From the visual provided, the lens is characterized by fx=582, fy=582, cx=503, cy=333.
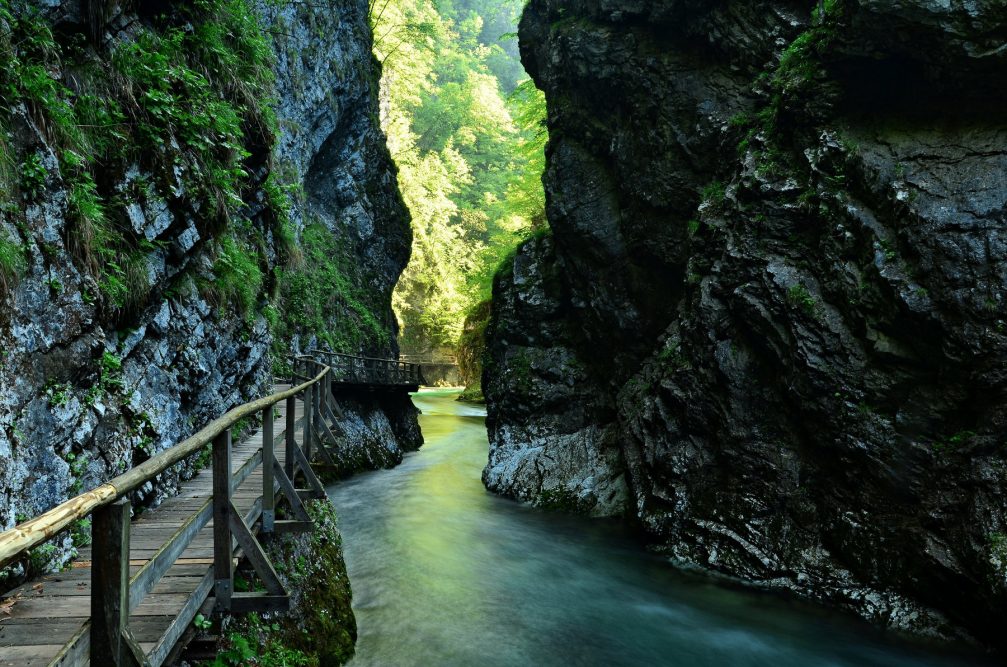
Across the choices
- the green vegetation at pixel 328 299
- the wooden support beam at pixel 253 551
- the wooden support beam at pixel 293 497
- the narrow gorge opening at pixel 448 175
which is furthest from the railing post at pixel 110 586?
the narrow gorge opening at pixel 448 175

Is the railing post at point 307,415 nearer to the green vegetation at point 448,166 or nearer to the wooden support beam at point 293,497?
the wooden support beam at point 293,497

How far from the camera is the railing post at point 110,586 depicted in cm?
233

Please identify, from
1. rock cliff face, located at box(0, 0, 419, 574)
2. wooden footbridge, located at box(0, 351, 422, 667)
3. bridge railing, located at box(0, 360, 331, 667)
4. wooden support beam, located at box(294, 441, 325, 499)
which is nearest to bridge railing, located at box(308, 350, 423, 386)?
rock cliff face, located at box(0, 0, 419, 574)

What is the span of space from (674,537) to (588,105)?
1097 cm

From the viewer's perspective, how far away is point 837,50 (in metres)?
9.24

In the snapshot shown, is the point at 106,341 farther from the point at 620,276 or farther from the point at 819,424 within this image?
the point at 620,276

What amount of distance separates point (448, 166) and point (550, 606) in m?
41.4

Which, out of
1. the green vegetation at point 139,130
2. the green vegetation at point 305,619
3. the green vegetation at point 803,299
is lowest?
the green vegetation at point 305,619

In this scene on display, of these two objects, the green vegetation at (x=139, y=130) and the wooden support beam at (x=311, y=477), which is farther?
the wooden support beam at (x=311, y=477)

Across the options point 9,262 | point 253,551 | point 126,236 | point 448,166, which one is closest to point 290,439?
point 253,551

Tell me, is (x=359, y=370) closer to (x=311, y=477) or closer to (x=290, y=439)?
(x=311, y=477)

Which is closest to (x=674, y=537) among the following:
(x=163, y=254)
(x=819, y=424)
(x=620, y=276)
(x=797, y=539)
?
(x=797, y=539)

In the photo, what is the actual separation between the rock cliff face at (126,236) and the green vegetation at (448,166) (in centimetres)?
1328

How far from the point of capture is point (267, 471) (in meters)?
5.24
